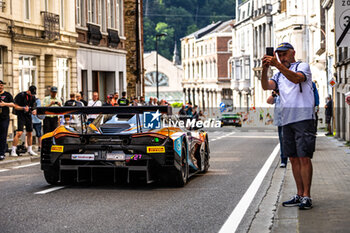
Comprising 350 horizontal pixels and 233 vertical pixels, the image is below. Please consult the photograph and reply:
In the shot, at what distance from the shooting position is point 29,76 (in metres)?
30.7

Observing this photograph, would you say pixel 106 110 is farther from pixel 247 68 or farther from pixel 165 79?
pixel 165 79

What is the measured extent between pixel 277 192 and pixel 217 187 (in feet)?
4.14

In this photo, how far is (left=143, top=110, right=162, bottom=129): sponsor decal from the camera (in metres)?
12.0

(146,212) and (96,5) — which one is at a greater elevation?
(96,5)

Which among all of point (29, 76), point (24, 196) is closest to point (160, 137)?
point (24, 196)

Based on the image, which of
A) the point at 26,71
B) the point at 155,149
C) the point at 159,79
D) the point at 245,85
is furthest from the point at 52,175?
the point at 159,79

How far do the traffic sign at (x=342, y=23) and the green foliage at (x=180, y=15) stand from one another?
5641 inches

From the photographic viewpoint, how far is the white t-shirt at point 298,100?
9123 mm

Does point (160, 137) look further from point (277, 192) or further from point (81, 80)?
point (81, 80)

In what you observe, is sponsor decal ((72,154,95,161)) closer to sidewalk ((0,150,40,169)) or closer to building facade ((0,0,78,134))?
sidewalk ((0,150,40,169))

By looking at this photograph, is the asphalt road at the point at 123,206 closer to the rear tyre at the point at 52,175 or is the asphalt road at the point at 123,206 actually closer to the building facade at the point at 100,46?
the rear tyre at the point at 52,175

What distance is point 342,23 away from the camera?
31.3ft

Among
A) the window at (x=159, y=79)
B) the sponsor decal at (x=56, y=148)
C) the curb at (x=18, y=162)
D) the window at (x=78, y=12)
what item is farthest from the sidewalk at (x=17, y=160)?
the window at (x=159, y=79)

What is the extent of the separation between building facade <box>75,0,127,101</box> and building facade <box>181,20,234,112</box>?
76653 millimetres
